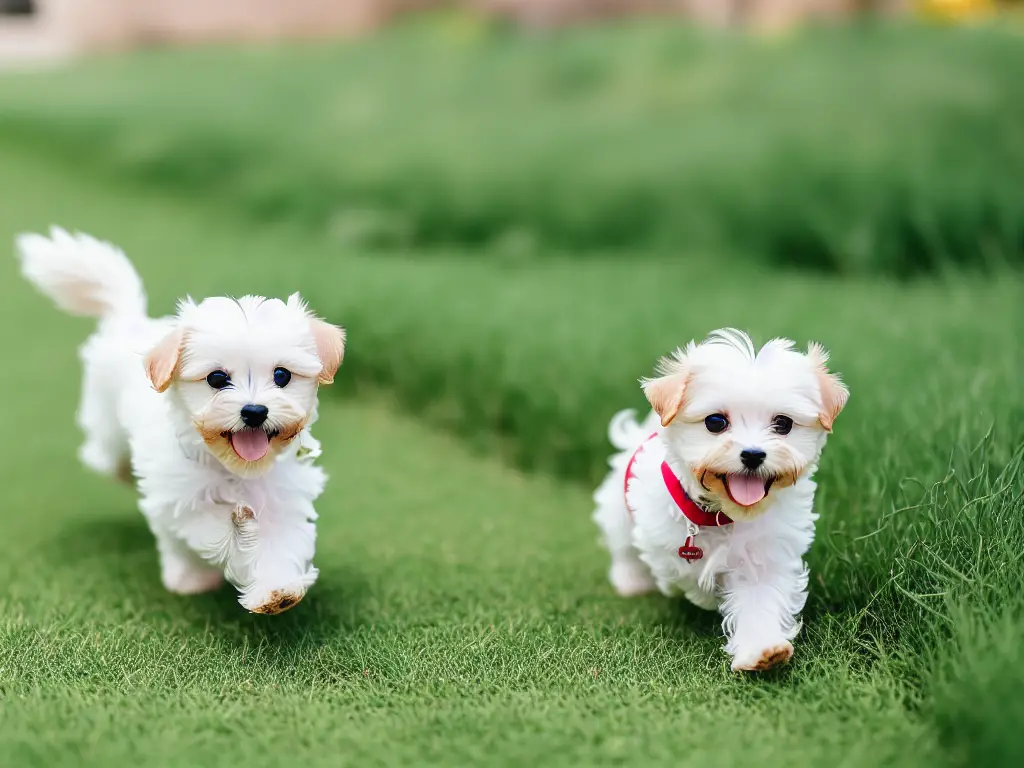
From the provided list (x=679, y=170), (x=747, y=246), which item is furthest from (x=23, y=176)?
(x=747, y=246)

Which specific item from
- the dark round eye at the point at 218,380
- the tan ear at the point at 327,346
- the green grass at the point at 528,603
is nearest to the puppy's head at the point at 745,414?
the green grass at the point at 528,603

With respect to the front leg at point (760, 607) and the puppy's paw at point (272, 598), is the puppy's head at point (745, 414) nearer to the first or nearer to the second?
the front leg at point (760, 607)

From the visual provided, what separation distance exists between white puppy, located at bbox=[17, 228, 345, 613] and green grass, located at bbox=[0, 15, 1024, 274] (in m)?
4.16

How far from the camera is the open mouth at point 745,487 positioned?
9.07 feet

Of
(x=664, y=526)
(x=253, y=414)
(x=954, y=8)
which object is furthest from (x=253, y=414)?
(x=954, y=8)

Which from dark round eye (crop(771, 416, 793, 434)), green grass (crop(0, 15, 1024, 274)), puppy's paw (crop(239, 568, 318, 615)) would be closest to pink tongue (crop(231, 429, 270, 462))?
puppy's paw (crop(239, 568, 318, 615))

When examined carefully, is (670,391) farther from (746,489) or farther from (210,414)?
(210,414)

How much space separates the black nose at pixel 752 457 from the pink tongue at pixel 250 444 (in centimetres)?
139

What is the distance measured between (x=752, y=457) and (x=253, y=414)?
4.62ft

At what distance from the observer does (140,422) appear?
3232mm

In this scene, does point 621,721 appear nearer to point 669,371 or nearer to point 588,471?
point 669,371

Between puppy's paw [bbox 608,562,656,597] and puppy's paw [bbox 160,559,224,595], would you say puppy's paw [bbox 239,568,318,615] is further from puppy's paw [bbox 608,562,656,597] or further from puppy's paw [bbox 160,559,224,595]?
puppy's paw [bbox 608,562,656,597]

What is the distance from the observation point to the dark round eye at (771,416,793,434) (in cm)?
273

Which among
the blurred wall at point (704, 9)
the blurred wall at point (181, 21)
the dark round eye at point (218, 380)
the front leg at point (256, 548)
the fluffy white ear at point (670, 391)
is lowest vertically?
the front leg at point (256, 548)
